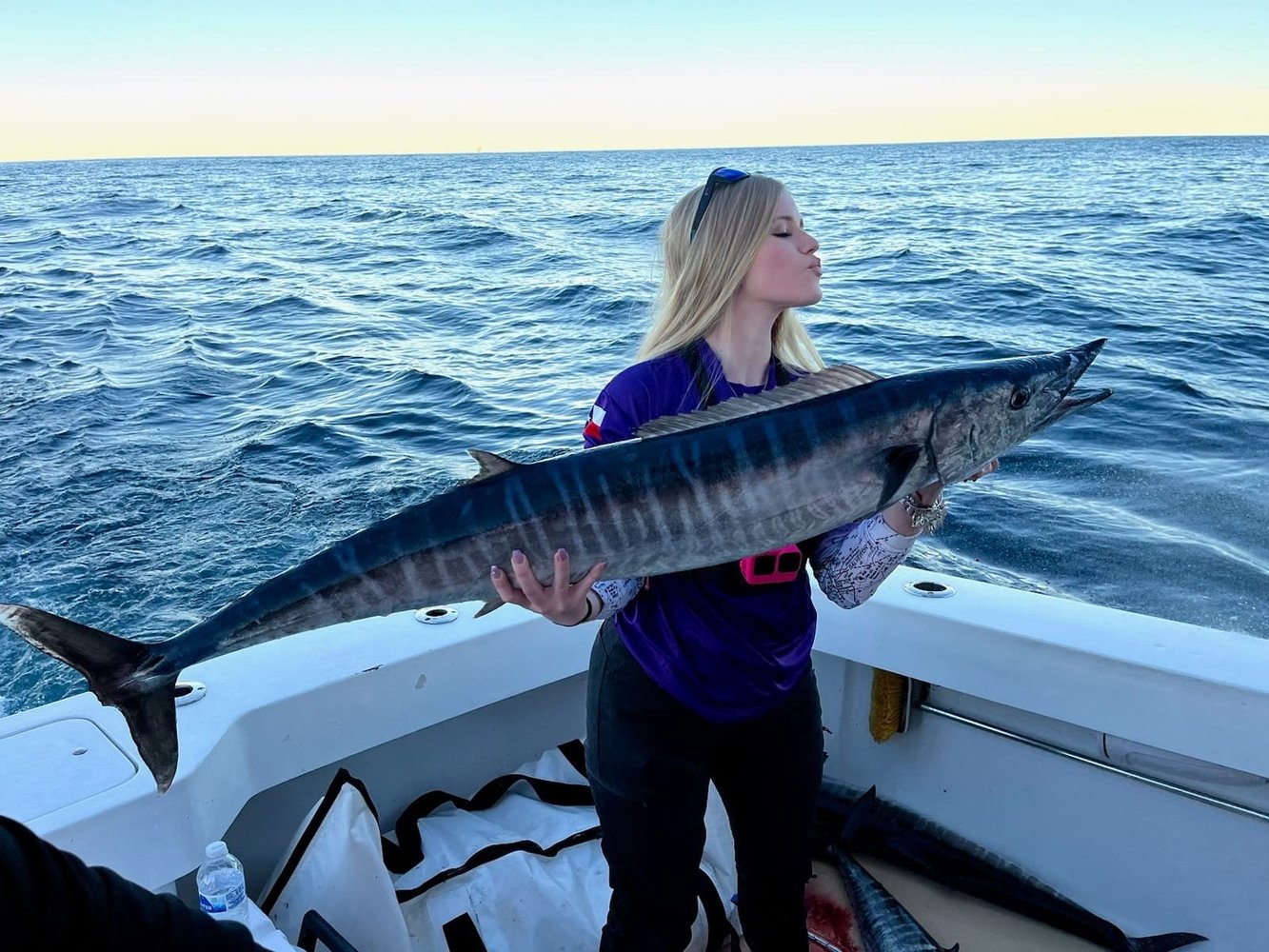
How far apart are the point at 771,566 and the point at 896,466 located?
411 mm

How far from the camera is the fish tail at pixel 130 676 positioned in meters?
2.08

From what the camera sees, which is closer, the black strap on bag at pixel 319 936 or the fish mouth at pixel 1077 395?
the fish mouth at pixel 1077 395

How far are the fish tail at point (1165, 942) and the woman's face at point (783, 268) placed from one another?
2450 millimetres

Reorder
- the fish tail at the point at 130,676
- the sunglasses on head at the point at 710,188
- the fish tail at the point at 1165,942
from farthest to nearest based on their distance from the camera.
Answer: the fish tail at the point at 1165,942 → the sunglasses on head at the point at 710,188 → the fish tail at the point at 130,676

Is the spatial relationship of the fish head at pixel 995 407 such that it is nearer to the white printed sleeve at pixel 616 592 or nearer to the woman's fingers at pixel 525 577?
the white printed sleeve at pixel 616 592

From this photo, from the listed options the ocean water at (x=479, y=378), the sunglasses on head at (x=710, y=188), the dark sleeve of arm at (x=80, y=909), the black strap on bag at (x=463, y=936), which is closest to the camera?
the dark sleeve of arm at (x=80, y=909)

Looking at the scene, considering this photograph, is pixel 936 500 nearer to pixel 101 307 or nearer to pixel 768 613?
pixel 768 613

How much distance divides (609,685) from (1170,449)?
27.9 feet

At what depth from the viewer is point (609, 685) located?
238cm

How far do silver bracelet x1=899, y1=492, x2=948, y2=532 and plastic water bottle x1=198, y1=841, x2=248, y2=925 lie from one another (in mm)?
1899

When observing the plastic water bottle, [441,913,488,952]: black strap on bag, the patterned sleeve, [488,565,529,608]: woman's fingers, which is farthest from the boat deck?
[488,565,529,608]: woman's fingers

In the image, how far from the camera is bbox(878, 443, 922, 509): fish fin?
212 cm

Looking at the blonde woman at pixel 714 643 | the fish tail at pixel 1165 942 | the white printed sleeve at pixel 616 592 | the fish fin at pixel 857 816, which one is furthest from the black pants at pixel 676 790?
the fish tail at pixel 1165 942

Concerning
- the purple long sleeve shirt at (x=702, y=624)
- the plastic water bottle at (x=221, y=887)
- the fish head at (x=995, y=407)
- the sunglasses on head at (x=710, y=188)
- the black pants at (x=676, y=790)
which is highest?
the sunglasses on head at (x=710, y=188)
